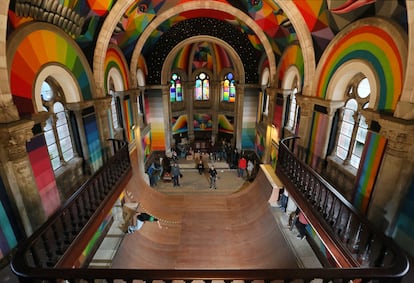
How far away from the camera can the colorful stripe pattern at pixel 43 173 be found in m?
4.45

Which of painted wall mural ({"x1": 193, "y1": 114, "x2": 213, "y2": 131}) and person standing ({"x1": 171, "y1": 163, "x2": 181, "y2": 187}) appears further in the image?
painted wall mural ({"x1": 193, "y1": 114, "x2": 213, "y2": 131})

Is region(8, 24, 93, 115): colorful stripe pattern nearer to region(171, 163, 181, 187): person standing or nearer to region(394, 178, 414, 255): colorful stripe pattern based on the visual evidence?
region(171, 163, 181, 187): person standing

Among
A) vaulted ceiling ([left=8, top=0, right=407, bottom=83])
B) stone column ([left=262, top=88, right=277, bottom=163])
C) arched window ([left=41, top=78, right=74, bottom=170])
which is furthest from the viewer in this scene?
stone column ([left=262, top=88, right=277, bottom=163])

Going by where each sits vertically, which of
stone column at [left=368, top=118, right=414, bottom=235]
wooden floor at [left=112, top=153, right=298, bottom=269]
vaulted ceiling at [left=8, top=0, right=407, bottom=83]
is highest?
vaulted ceiling at [left=8, top=0, right=407, bottom=83]

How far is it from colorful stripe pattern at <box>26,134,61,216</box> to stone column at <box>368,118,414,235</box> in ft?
21.2

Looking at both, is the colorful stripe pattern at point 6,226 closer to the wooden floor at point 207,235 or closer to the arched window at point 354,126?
the wooden floor at point 207,235

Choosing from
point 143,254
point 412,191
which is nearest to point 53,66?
point 143,254

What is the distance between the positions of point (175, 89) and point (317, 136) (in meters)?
11.9

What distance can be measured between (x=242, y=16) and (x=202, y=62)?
7843 millimetres

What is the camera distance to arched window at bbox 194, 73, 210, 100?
17.0m

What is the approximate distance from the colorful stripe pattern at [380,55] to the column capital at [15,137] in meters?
6.35

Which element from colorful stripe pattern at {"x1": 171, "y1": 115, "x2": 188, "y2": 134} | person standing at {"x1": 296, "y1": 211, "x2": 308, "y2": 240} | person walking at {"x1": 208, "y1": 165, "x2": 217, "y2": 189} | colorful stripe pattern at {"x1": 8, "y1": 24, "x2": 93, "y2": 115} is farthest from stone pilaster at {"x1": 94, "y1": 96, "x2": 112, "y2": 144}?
colorful stripe pattern at {"x1": 171, "y1": 115, "x2": 188, "y2": 134}

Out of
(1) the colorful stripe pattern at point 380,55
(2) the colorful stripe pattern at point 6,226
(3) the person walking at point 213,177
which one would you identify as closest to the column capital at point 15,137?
(2) the colorful stripe pattern at point 6,226

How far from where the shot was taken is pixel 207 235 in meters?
7.55
